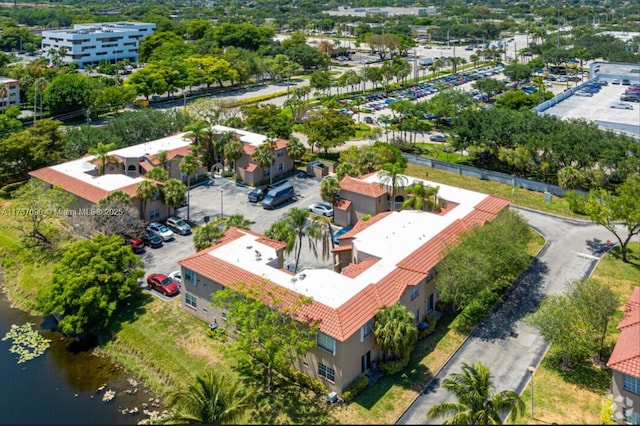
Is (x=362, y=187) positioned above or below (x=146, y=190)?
below

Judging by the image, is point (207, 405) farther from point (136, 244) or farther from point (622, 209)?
point (622, 209)

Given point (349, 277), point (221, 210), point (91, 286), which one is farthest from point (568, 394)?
point (221, 210)

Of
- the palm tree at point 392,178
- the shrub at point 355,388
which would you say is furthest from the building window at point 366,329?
the palm tree at point 392,178

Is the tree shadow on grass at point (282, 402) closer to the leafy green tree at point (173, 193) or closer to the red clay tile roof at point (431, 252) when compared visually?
the red clay tile roof at point (431, 252)

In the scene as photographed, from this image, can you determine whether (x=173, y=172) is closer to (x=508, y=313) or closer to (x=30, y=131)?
(x=30, y=131)

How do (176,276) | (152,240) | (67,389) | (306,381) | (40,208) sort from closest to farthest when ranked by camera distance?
1. (306,381)
2. (67,389)
3. (176,276)
4. (40,208)
5. (152,240)

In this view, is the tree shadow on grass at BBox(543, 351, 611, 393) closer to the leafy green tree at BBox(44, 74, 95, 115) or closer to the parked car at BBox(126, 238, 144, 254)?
the parked car at BBox(126, 238, 144, 254)
